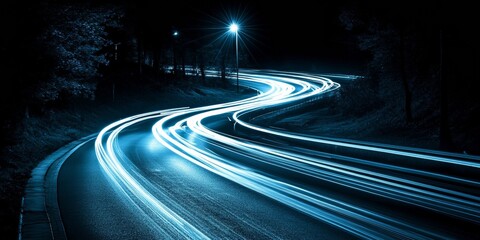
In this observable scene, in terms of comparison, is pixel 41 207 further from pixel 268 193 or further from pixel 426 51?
pixel 426 51

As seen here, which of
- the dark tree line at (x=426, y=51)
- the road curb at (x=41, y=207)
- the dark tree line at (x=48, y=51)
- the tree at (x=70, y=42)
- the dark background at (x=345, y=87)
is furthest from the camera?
the dark tree line at (x=426, y=51)

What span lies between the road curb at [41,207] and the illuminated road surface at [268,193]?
9.2 inches

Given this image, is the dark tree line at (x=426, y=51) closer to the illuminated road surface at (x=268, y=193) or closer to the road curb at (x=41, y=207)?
the illuminated road surface at (x=268, y=193)

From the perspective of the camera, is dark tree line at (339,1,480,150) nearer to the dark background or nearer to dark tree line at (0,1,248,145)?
the dark background

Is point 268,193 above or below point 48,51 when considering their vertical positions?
below

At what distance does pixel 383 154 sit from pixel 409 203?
283 inches

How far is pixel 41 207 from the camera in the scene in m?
9.59

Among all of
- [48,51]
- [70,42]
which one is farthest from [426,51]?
[48,51]

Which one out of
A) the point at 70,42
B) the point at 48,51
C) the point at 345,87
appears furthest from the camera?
the point at 345,87

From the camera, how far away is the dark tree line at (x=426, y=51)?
762 inches

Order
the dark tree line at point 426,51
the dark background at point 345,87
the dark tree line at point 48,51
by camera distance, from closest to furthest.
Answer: the dark tree line at point 48,51, the dark background at point 345,87, the dark tree line at point 426,51

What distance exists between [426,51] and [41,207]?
829 inches

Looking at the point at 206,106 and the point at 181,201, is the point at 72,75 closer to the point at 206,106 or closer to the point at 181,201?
the point at 181,201

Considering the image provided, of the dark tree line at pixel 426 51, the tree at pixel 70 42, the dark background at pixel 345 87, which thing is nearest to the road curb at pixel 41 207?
the dark background at pixel 345 87
